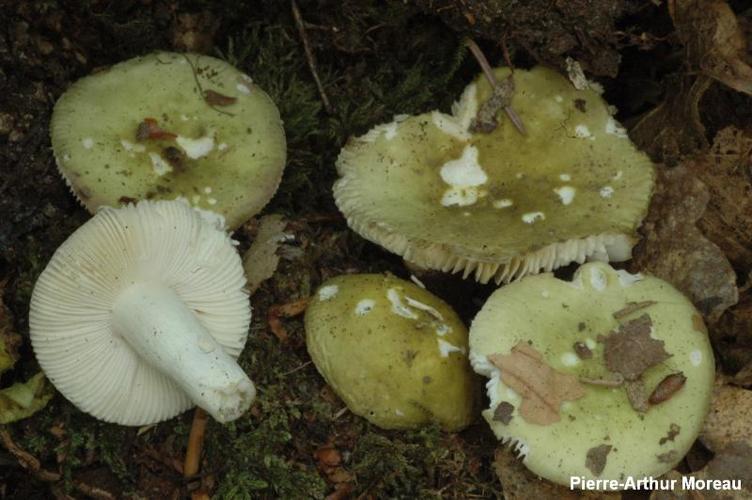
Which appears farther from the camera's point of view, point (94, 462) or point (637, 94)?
point (637, 94)

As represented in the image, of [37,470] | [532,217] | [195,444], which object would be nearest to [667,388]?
[532,217]

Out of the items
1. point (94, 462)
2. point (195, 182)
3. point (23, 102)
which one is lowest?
point (94, 462)

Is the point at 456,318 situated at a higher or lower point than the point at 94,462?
higher

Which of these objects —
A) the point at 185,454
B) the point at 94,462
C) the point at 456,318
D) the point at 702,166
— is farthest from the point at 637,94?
the point at 94,462

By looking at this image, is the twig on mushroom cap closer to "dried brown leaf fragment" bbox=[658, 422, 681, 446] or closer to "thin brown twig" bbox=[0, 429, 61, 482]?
"dried brown leaf fragment" bbox=[658, 422, 681, 446]

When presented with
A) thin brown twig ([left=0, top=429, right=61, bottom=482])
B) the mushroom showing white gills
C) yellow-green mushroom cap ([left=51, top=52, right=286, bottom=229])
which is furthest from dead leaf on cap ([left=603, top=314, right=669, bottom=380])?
thin brown twig ([left=0, top=429, right=61, bottom=482])

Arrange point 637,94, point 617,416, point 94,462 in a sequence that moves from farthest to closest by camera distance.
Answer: point 637,94
point 94,462
point 617,416

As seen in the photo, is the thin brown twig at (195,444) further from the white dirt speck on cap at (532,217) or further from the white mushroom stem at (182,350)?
the white dirt speck on cap at (532,217)

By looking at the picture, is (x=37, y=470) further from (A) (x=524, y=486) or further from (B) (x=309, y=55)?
(B) (x=309, y=55)

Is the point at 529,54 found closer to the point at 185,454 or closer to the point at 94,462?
the point at 185,454
